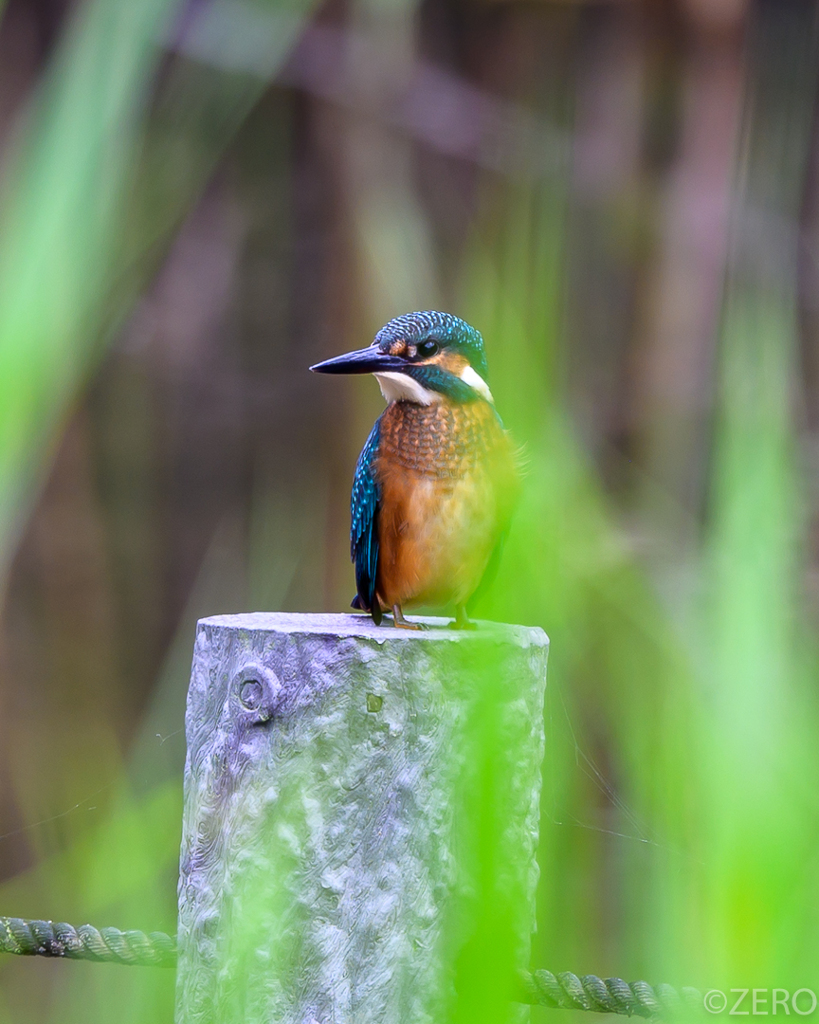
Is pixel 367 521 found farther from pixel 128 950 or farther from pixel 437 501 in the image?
pixel 128 950

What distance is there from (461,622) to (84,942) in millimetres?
322

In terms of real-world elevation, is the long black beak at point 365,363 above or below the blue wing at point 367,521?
above

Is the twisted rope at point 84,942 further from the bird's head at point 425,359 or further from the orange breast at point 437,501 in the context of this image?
the bird's head at point 425,359

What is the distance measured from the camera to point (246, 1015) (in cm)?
61

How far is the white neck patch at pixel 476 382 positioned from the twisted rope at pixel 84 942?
17.0 inches

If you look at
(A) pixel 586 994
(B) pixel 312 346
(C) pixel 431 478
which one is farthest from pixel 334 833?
(B) pixel 312 346

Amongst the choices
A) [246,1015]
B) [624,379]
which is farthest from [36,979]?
[246,1015]

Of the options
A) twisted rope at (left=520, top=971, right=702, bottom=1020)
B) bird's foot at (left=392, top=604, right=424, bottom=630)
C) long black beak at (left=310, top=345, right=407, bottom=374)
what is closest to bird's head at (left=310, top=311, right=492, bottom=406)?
long black beak at (left=310, top=345, right=407, bottom=374)

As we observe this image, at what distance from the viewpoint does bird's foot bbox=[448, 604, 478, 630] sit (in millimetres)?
773

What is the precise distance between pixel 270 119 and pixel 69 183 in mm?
1724

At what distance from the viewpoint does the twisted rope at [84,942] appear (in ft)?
2.28

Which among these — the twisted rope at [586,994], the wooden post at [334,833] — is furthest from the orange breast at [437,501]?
the twisted rope at [586,994]

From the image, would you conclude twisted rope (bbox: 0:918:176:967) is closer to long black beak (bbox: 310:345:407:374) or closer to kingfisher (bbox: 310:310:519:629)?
kingfisher (bbox: 310:310:519:629)

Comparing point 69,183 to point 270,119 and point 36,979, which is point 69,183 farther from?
point 36,979
